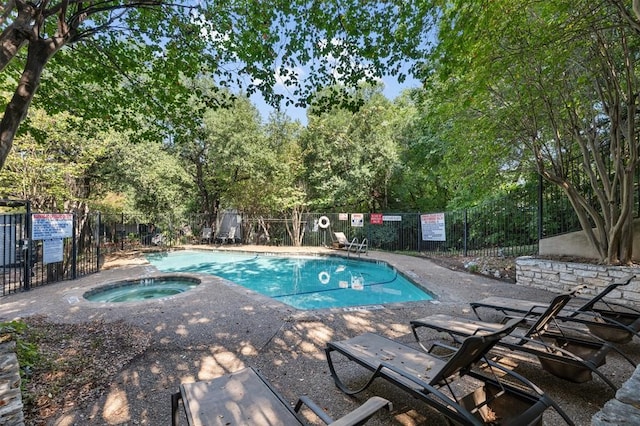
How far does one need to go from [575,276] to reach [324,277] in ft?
20.5

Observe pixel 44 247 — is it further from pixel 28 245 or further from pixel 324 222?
pixel 324 222

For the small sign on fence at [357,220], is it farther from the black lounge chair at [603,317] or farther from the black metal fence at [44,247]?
the black lounge chair at [603,317]

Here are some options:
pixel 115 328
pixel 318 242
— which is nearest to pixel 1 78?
pixel 115 328

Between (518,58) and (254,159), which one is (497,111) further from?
(254,159)

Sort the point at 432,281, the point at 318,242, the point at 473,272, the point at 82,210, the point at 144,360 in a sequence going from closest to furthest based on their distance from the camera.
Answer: the point at 144,360
the point at 432,281
the point at 473,272
the point at 82,210
the point at 318,242

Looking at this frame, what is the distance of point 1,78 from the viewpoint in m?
4.44

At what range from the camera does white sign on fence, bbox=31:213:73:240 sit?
6.05 meters

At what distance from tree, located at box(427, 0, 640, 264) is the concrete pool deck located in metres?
2.28

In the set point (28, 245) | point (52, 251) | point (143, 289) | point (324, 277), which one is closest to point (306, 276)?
point (324, 277)

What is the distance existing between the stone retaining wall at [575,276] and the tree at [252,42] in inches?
186

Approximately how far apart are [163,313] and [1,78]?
4.41 metres

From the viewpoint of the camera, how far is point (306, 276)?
31.7 ft

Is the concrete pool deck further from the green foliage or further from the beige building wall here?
the beige building wall

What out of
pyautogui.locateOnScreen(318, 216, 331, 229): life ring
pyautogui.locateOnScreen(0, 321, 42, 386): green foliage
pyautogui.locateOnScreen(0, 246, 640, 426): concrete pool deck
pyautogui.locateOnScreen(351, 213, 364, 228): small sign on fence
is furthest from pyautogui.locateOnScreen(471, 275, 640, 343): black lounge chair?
pyautogui.locateOnScreen(318, 216, 331, 229): life ring
